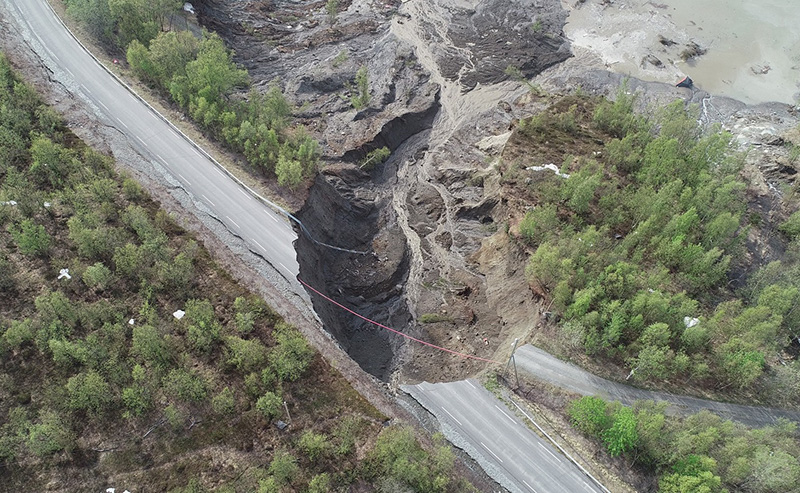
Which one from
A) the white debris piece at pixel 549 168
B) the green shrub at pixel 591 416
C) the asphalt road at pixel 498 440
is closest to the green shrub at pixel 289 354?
the asphalt road at pixel 498 440

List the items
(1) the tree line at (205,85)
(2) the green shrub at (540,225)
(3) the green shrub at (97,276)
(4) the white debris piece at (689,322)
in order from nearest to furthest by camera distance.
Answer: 1. (3) the green shrub at (97,276)
2. (4) the white debris piece at (689,322)
3. (2) the green shrub at (540,225)
4. (1) the tree line at (205,85)

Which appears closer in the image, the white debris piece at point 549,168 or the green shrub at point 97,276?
the green shrub at point 97,276

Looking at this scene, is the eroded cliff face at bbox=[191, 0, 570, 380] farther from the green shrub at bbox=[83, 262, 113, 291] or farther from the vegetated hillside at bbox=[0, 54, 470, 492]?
the green shrub at bbox=[83, 262, 113, 291]

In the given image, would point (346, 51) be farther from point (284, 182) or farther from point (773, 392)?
point (773, 392)

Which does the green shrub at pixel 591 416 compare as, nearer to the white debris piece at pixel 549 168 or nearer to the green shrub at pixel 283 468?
the green shrub at pixel 283 468

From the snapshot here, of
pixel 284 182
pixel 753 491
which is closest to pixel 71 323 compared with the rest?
pixel 284 182

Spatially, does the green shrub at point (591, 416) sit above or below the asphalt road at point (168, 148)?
below
